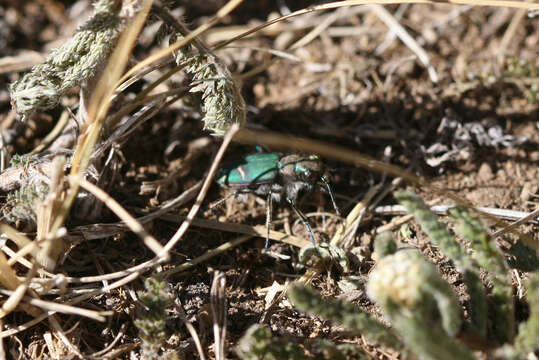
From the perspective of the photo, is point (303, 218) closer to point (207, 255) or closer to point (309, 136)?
point (207, 255)

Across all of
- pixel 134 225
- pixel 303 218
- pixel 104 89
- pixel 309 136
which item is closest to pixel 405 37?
pixel 309 136

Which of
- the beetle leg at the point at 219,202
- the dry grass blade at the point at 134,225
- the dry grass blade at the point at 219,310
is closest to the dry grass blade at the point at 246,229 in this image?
the beetle leg at the point at 219,202

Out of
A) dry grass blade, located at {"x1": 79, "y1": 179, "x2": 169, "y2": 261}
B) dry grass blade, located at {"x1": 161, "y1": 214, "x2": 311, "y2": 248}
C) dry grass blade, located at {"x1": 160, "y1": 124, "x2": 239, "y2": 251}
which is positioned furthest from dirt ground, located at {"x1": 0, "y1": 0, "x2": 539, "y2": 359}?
dry grass blade, located at {"x1": 79, "y1": 179, "x2": 169, "y2": 261}

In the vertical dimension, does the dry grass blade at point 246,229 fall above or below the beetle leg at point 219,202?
below

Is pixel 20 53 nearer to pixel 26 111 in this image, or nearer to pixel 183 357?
pixel 26 111

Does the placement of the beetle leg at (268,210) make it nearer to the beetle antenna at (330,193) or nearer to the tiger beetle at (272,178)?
the tiger beetle at (272,178)

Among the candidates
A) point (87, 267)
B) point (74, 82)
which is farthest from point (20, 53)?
point (87, 267)
